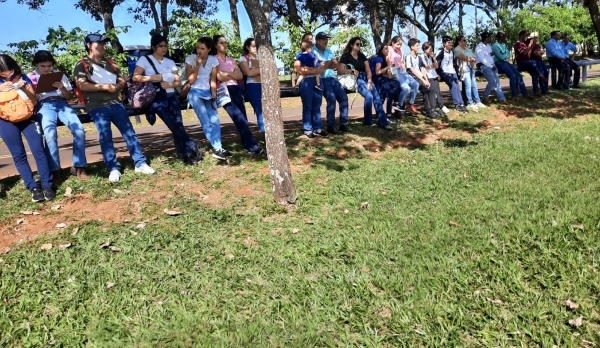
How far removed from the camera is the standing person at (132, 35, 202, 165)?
554cm

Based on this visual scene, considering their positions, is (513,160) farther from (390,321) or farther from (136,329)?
(136,329)

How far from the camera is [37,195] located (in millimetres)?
4832

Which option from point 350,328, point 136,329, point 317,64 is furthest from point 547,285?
point 317,64

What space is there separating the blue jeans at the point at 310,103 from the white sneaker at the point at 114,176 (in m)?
2.95

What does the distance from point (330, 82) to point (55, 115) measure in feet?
13.1

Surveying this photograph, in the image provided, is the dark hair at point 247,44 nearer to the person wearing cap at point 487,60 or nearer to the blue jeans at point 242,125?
the blue jeans at point 242,125

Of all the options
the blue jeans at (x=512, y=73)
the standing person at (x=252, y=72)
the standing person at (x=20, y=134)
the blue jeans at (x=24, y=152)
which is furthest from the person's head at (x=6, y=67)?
the blue jeans at (x=512, y=73)

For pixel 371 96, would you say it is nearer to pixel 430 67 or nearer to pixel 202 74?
pixel 430 67

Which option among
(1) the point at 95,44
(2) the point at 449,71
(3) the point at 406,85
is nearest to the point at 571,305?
(1) the point at 95,44

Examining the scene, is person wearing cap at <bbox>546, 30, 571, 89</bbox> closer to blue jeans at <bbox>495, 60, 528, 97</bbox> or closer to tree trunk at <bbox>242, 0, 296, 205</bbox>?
blue jeans at <bbox>495, 60, 528, 97</bbox>

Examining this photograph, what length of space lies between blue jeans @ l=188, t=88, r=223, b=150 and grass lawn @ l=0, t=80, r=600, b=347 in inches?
15.5

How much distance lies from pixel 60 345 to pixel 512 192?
14.0 ft

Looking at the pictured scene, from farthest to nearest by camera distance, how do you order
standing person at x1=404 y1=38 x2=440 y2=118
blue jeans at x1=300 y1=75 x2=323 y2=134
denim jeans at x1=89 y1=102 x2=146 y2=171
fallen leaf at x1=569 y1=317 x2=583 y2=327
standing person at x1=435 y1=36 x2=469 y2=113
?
1. standing person at x1=435 y1=36 x2=469 y2=113
2. standing person at x1=404 y1=38 x2=440 y2=118
3. blue jeans at x1=300 y1=75 x2=323 y2=134
4. denim jeans at x1=89 y1=102 x2=146 y2=171
5. fallen leaf at x1=569 y1=317 x2=583 y2=327

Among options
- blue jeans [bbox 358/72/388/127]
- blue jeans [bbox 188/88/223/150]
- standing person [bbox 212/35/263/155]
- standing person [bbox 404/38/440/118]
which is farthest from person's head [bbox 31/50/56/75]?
standing person [bbox 404/38/440/118]
